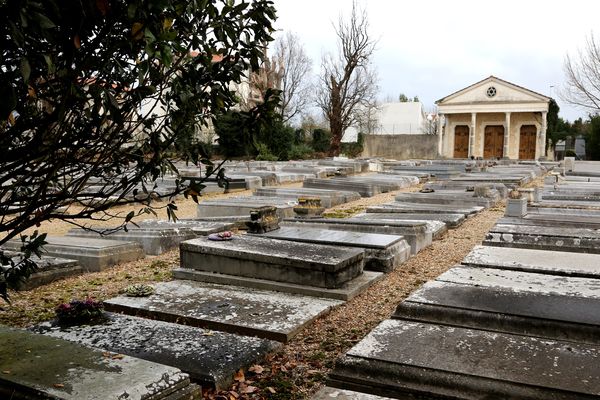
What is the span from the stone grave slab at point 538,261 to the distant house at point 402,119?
189ft

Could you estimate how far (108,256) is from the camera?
6.46 metres

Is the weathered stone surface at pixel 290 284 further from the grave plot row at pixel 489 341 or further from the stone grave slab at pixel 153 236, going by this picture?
the stone grave slab at pixel 153 236

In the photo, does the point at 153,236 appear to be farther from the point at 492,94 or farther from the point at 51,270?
the point at 492,94

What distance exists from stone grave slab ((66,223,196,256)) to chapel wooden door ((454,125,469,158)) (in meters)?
40.2

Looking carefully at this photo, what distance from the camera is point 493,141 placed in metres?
44.0

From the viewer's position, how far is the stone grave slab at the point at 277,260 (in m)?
5.14

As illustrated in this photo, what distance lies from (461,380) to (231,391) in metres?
1.36

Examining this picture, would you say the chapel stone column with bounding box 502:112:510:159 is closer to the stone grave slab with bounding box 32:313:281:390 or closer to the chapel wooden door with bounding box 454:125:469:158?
the chapel wooden door with bounding box 454:125:469:158

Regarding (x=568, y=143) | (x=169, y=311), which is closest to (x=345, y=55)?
(x=568, y=143)

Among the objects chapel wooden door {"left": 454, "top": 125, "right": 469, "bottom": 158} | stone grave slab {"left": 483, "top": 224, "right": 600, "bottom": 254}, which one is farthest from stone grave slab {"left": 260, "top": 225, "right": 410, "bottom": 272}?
chapel wooden door {"left": 454, "top": 125, "right": 469, "bottom": 158}

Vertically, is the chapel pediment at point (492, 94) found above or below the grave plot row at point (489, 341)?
above

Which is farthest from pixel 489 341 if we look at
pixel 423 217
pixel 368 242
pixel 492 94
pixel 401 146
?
pixel 492 94

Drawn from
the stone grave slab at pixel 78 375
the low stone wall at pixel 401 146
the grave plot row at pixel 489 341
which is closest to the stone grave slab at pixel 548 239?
the grave plot row at pixel 489 341

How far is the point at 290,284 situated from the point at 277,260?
27 centimetres
